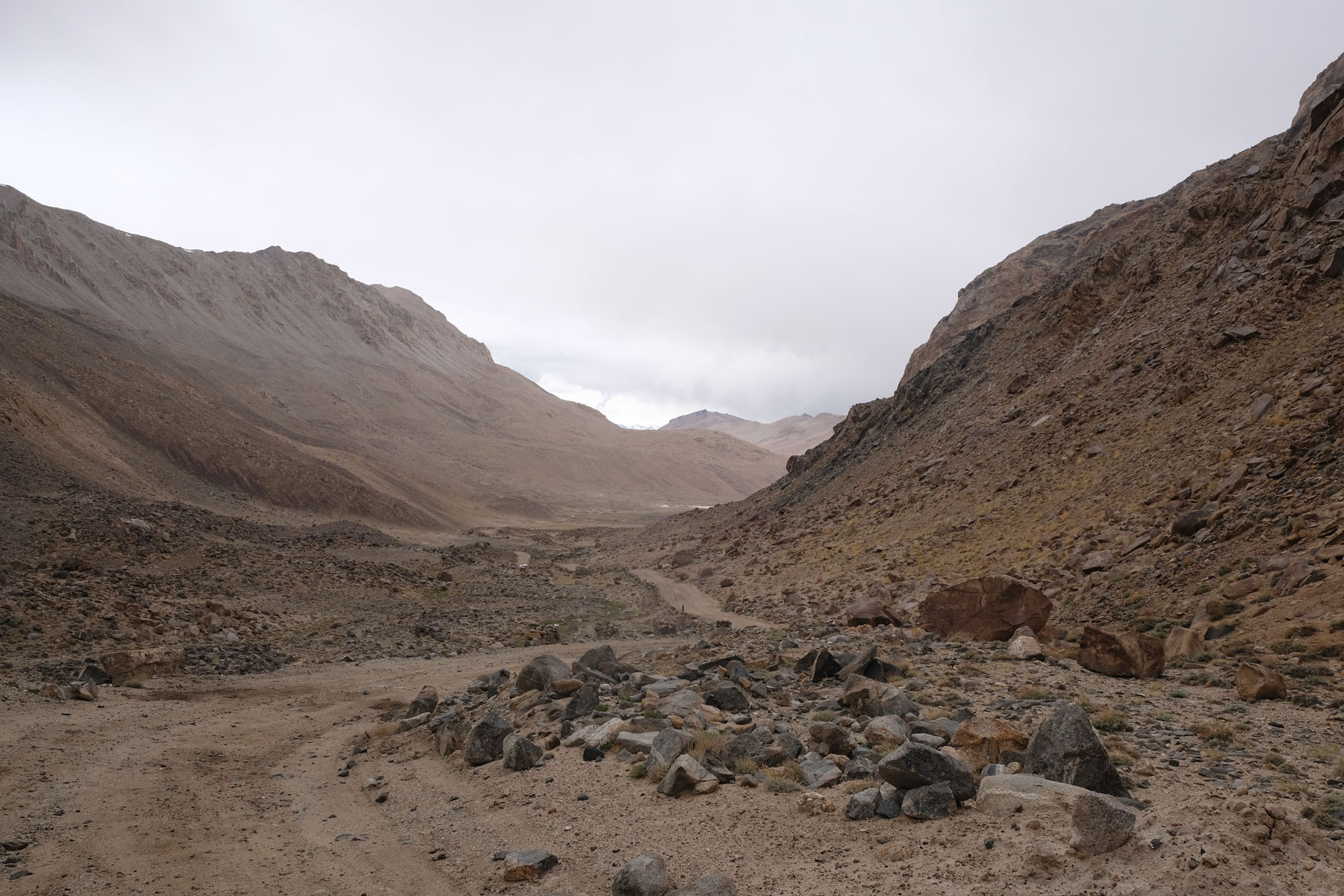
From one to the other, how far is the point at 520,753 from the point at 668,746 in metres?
1.79

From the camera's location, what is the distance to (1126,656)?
8.73 metres

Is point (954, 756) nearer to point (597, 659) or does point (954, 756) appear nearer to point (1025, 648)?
point (1025, 648)

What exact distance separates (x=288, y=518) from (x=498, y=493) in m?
45.1

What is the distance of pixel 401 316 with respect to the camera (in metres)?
160

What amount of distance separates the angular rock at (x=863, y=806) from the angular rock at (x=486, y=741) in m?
4.26

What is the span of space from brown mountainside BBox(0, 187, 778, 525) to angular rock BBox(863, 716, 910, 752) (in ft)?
132

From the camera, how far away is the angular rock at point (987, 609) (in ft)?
39.5

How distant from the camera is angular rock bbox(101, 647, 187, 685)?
498 inches

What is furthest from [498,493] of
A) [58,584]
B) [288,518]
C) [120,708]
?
[120,708]

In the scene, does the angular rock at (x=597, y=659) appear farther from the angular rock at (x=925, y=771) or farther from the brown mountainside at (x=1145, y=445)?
the brown mountainside at (x=1145, y=445)

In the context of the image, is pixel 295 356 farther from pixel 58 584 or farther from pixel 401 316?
pixel 58 584

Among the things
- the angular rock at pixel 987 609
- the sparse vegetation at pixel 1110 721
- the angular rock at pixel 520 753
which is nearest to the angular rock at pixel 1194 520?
the angular rock at pixel 987 609

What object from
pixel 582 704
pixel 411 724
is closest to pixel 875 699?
pixel 582 704

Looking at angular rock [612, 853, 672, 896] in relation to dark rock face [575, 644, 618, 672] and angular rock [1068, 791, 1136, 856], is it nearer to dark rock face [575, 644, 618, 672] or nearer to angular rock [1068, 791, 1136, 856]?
angular rock [1068, 791, 1136, 856]
